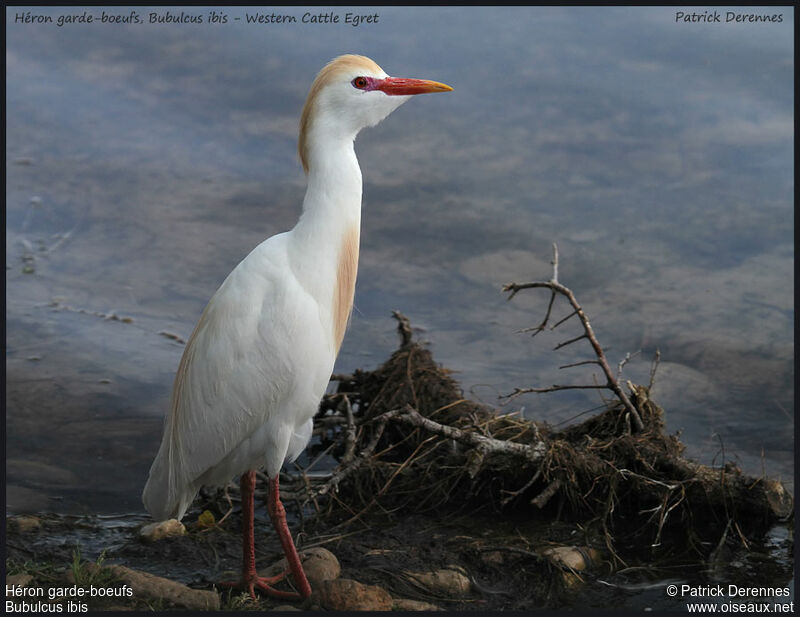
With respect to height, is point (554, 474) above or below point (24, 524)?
above

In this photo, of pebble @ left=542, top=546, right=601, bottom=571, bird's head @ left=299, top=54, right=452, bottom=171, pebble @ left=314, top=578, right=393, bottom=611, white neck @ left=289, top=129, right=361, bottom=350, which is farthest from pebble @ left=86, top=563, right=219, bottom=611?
bird's head @ left=299, top=54, right=452, bottom=171

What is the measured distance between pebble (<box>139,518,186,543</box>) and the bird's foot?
469mm

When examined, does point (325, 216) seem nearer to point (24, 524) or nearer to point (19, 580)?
point (19, 580)

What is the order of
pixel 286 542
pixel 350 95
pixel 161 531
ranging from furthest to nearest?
1. pixel 161 531
2. pixel 286 542
3. pixel 350 95

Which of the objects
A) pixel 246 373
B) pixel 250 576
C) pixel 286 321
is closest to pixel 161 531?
pixel 250 576

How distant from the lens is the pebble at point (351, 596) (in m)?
4.05

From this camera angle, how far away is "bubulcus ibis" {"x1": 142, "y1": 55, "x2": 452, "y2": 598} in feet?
13.6

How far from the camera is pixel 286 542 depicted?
4.25m

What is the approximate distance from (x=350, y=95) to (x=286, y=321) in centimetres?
99

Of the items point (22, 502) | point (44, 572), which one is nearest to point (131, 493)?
point (22, 502)

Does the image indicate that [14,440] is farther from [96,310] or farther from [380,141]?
[380,141]

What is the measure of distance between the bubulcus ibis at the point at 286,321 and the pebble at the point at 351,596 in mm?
118

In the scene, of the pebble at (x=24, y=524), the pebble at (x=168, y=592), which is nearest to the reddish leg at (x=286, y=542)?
the pebble at (x=168, y=592)

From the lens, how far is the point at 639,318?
7.06 m
